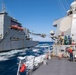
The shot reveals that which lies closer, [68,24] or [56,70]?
[56,70]

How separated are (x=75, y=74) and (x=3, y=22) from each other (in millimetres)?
48621

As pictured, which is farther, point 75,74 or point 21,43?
point 21,43

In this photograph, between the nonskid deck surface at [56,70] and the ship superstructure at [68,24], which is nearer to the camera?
the nonskid deck surface at [56,70]

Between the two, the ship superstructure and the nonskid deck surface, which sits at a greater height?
the ship superstructure

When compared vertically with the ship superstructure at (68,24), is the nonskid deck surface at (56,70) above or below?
below

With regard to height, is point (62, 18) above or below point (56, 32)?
above

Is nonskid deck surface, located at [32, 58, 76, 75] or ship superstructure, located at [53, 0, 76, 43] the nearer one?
nonskid deck surface, located at [32, 58, 76, 75]

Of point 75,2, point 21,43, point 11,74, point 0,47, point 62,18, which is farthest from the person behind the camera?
point 21,43

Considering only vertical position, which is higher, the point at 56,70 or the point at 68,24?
the point at 68,24

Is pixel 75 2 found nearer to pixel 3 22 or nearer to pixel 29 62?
pixel 29 62

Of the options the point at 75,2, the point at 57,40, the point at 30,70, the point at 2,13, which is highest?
the point at 2,13

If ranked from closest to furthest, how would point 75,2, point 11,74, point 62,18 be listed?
1. point 11,74
2. point 62,18
3. point 75,2

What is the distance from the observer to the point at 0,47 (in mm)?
51938

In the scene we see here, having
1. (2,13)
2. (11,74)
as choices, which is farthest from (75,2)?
(2,13)
